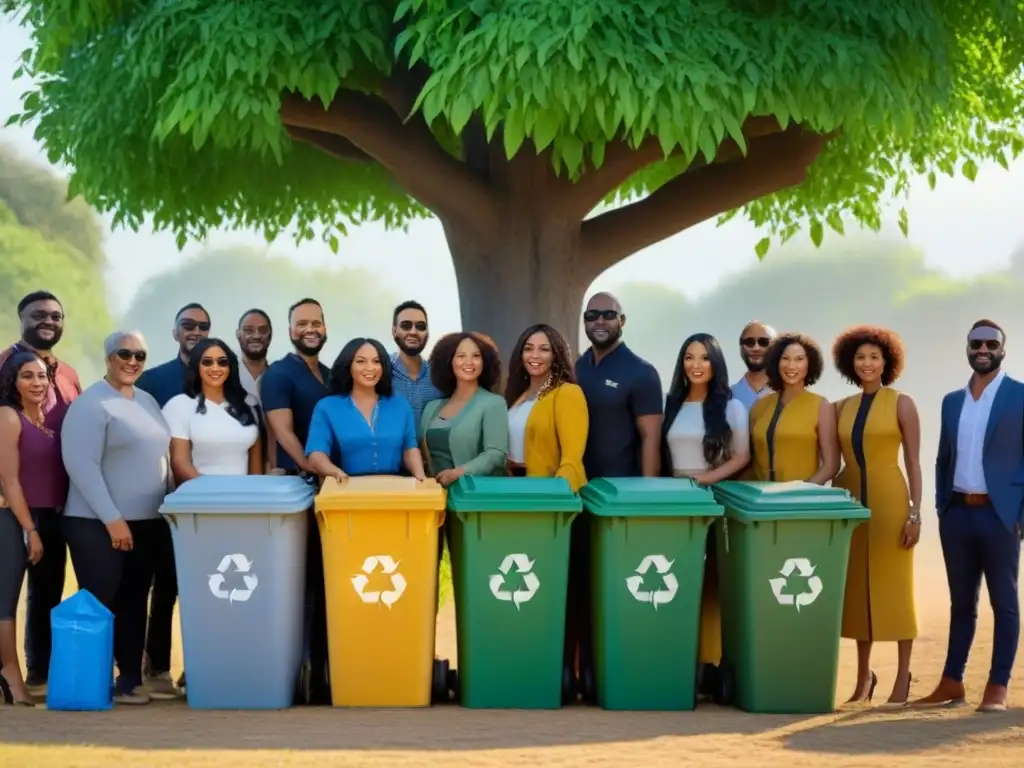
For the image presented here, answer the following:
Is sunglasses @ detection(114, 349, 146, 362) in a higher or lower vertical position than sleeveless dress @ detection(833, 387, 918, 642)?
higher

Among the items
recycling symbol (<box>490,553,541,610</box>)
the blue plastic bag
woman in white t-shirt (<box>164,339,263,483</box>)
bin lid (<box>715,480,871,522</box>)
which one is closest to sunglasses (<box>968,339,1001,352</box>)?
bin lid (<box>715,480,871,522</box>)

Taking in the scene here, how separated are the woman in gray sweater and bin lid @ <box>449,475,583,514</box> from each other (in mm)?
1739

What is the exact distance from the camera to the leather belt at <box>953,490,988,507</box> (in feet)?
27.1

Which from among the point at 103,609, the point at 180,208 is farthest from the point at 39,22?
the point at 103,609

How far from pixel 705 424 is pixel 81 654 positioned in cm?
376

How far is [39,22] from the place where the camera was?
49.5 feet

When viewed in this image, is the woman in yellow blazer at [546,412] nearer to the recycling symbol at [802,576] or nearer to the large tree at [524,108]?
the recycling symbol at [802,576]

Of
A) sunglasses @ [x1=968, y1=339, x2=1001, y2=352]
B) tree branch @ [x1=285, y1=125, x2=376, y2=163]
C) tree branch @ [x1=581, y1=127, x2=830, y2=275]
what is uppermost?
tree branch @ [x1=285, y1=125, x2=376, y2=163]

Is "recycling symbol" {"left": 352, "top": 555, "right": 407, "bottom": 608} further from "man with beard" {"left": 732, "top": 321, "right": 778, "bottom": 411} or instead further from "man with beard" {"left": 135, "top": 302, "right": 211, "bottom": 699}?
"man with beard" {"left": 732, "top": 321, "right": 778, "bottom": 411}

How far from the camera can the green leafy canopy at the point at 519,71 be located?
11.1 meters

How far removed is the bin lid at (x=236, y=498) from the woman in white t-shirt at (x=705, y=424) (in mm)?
2202

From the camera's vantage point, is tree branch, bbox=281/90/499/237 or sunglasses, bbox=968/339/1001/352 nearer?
sunglasses, bbox=968/339/1001/352

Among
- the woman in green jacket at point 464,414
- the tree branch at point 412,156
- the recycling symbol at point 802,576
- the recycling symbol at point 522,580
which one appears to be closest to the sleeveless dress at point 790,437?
the recycling symbol at point 802,576

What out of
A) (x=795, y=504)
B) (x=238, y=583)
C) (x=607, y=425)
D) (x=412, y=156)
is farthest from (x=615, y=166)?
(x=238, y=583)
